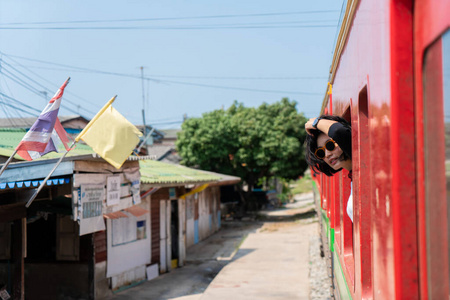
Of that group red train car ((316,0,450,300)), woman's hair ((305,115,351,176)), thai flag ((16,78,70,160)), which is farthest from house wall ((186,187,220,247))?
red train car ((316,0,450,300))

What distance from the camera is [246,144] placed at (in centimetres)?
2488

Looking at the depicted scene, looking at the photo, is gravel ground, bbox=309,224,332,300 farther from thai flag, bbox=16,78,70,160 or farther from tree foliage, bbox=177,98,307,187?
tree foliage, bbox=177,98,307,187

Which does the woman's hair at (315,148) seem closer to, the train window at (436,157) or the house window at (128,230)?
the train window at (436,157)

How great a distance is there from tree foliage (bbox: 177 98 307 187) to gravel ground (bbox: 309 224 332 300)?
348 inches

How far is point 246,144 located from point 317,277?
14.3m

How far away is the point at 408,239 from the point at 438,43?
0.52m

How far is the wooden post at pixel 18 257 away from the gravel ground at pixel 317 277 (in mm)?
5199

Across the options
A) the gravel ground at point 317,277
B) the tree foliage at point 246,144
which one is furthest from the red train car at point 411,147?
the tree foliage at point 246,144

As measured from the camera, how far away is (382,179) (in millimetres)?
1491

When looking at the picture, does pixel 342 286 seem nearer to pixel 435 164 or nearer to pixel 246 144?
pixel 435 164

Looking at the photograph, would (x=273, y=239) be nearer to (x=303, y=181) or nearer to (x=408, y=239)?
(x=408, y=239)

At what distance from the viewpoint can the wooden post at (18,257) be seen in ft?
22.3

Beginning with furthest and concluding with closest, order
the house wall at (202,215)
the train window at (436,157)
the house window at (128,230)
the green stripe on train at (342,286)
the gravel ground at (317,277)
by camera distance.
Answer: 1. the house wall at (202,215)
2. the house window at (128,230)
3. the gravel ground at (317,277)
4. the green stripe on train at (342,286)
5. the train window at (436,157)

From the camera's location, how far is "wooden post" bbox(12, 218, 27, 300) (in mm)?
6793
